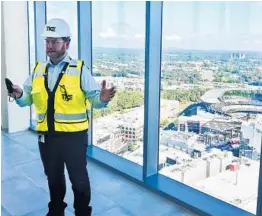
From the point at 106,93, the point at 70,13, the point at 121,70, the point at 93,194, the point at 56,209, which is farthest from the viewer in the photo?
the point at 70,13

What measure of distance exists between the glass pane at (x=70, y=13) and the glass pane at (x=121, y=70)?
32 centimetres

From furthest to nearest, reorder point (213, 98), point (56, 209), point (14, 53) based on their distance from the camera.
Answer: point (14, 53)
point (213, 98)
point (56, 209)

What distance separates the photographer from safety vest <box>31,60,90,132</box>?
2324 millimetres

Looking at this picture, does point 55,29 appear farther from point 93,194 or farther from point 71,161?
point 93,194

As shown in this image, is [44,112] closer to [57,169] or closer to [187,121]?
[57,169]

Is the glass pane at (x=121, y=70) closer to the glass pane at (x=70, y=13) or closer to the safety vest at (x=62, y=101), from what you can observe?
the glass pane at (x=70, y=13)

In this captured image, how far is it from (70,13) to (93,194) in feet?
7.94

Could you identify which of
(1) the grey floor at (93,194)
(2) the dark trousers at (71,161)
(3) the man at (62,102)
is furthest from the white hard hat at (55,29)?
(1) the grey floor at (93,194)

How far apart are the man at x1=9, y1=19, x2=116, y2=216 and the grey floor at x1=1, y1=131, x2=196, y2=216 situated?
634 millimetres

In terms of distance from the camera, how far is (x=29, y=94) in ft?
8.18

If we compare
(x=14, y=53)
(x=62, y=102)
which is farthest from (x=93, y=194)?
(x=14, y=53)

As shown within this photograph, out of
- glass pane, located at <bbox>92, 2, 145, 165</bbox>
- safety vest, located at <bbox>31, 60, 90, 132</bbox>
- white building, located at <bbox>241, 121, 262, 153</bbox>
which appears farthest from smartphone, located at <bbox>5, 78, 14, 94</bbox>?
white building, located at <bbox>241, 121, 262, 153</bbox>

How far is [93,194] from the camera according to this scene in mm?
3268

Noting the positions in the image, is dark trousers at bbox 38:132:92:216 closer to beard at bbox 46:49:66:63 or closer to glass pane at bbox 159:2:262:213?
beard at bbox 46:49:66:63
